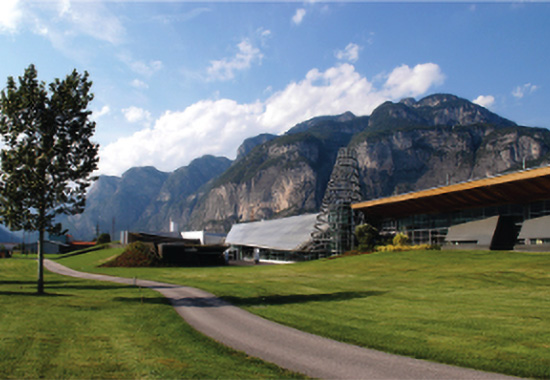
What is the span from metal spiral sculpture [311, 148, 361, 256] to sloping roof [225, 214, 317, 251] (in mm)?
3270

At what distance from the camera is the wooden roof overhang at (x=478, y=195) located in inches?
1554

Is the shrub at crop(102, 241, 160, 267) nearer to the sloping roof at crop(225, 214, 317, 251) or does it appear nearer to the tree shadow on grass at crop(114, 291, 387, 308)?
the sloping roof at crop(225, 214, 317, 251)

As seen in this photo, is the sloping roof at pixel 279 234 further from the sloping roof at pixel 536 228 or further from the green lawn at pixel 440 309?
the green lawn at pixel 440 309

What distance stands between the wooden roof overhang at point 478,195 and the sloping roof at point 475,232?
2160 millimetres

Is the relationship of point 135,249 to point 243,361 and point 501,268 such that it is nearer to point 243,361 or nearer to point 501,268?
point 501,268

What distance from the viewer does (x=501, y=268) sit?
1273 inches

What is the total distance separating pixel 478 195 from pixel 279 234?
4526 cm

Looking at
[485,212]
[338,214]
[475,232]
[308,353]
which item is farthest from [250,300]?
[338,214]

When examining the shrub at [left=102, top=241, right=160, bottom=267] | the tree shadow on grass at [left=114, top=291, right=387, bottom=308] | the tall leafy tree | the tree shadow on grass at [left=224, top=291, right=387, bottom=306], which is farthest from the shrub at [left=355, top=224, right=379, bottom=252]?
the tall leafy tree

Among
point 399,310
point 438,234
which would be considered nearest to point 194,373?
point 399,310

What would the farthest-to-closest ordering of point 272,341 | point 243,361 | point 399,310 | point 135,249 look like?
point 135,249
point 399,310
point 272,341
point 243,361

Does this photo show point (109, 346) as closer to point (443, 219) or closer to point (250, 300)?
point (250, 300)

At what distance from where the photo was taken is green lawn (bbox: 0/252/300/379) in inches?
389

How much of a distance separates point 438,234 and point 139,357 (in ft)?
164
